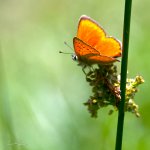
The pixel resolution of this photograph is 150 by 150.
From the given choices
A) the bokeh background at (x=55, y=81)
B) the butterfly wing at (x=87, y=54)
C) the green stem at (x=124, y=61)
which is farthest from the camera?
the bokeh background at (x=55, y=81)

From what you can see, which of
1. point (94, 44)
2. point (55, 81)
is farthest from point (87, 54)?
point (55, 81)

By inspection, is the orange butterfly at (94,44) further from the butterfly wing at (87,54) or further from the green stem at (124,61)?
the green stem at (124,61)

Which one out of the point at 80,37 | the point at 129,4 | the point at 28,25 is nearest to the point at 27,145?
the point at 80,37

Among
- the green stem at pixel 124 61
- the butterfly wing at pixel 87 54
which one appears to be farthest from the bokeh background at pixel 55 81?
the green stem at pixel 124 61

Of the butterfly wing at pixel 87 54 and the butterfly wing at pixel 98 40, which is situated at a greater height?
the butterfly wing at pixel 98 40

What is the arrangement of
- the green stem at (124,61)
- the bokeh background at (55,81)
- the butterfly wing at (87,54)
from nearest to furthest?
1. the green stem at (124,61)
2. the butterfly wing at (87,54)
3. the bokeh background at (55,81)

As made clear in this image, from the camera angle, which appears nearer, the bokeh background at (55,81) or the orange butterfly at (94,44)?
the orange butterfly at (94,44)

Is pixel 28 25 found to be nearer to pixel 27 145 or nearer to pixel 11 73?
pixel 11 73

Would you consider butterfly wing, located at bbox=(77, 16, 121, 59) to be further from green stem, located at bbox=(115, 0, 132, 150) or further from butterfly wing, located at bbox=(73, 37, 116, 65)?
green stem, located at bbox=(115, 0, 132, 150)
